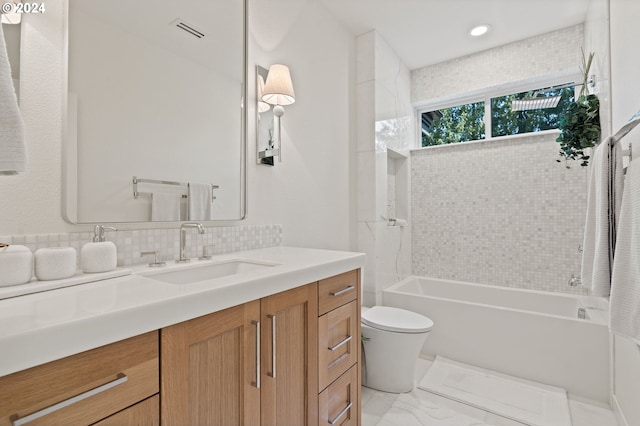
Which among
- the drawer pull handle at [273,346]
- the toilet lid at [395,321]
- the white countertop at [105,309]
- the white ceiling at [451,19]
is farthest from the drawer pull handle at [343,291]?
the white ceiling at [451,19]

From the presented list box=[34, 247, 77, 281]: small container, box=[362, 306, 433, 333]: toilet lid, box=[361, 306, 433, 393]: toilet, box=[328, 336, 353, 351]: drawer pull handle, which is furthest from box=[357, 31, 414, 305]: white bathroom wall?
box=[34, 247, 77, 281]: small container

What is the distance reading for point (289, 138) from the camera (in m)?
2.00

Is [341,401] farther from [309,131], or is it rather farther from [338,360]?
[309,131]

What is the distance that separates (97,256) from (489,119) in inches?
135

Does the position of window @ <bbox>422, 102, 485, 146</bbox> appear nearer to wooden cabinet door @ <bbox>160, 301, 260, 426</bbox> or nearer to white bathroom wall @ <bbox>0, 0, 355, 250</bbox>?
white bathroom wall @ <bbox>0, 0, 355, 250</bbox>

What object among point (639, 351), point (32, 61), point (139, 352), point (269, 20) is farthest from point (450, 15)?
point (139, 352)

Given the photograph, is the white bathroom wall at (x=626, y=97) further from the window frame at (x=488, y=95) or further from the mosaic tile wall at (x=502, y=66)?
the window frame at (x=488, y=95)

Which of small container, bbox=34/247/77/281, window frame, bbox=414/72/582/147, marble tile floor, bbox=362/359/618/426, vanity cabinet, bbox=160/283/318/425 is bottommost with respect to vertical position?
marble tile floor, bbox=362/359/618/426

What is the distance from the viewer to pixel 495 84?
2990mm

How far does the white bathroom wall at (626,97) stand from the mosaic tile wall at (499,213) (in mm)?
1143

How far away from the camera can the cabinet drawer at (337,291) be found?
1.27 m

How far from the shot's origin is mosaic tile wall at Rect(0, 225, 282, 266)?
102cm

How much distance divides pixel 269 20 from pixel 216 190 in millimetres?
1095

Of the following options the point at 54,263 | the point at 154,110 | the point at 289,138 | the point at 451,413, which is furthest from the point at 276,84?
the point at 451,413
